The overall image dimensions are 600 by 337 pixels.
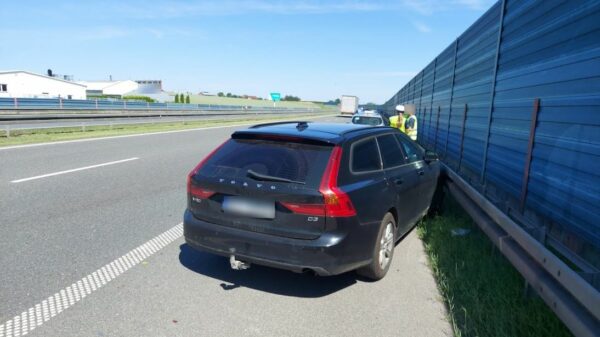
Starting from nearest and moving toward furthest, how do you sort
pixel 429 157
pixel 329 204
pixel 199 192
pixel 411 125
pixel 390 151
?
pixel 329 204
pixel 199 192
pixel 390 151
pixel 429 157
pixel 411 125

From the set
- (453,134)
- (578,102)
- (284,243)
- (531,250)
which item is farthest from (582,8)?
(453,134)

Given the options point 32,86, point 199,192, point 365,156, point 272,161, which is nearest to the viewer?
point 272,161

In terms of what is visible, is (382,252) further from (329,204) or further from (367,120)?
(367,120)

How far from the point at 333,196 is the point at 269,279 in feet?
3.89

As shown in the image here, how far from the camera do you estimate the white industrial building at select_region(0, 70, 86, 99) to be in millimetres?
68125

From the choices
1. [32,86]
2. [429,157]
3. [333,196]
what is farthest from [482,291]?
[32,86]

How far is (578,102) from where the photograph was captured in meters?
3.58

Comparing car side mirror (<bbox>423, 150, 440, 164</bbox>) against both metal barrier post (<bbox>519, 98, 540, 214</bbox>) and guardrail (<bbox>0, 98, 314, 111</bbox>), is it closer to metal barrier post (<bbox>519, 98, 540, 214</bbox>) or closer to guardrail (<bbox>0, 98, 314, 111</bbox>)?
metal barrier post (<bbox>519, 98, 540, 214</bbox>)

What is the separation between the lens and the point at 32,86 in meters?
70.9

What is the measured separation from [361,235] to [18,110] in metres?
20.9

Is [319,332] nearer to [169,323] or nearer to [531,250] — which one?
[169,323]

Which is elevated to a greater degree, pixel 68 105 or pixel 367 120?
pixel 367 120

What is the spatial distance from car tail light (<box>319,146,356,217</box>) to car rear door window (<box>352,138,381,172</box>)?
344 millimetres

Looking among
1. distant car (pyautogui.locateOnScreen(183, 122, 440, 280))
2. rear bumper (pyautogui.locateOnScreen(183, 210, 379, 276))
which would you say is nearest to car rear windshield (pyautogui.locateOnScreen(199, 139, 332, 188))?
distant car (pyautogui.locateOnScreen(183, 122, 440, 280))
